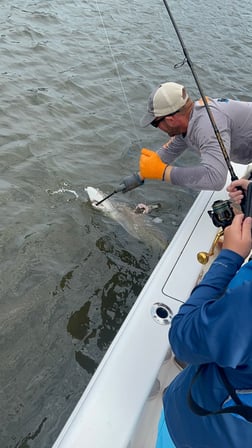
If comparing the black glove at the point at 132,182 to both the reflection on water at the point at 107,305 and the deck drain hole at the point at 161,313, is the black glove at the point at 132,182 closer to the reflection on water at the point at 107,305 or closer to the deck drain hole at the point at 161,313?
the reflection on water at the point at 107,305

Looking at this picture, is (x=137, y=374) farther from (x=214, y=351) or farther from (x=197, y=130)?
(x=197, y=130)

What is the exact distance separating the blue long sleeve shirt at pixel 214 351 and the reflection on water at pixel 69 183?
1510mm

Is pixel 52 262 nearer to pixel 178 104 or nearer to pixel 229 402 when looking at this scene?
pixel 178 104

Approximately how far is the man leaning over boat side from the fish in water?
101 cm

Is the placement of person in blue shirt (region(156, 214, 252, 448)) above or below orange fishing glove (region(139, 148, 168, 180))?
above

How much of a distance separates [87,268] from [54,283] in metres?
0.37

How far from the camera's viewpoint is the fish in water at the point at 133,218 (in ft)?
14.7

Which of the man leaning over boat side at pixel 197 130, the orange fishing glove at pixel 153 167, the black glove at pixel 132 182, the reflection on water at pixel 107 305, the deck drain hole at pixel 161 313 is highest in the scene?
the man leaning over boat side at pixel 197 130

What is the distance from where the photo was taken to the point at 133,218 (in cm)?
467

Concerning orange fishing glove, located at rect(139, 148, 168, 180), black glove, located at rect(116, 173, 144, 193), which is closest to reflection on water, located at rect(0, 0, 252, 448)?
black glove, located at rect(116, 173, 144, 193)

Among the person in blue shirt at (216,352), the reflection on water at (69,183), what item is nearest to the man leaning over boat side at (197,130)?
the reflection on water at (69,183)

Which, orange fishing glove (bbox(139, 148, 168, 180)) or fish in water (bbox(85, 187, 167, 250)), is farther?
fish in water (bbox(85, 187, 167, 250))

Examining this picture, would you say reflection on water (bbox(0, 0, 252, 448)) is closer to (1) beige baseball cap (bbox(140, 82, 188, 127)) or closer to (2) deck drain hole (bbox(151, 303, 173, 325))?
(2) deck drain hole (bbox(151, 303, 173, 325))

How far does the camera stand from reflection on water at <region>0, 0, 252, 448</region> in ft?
10.5
